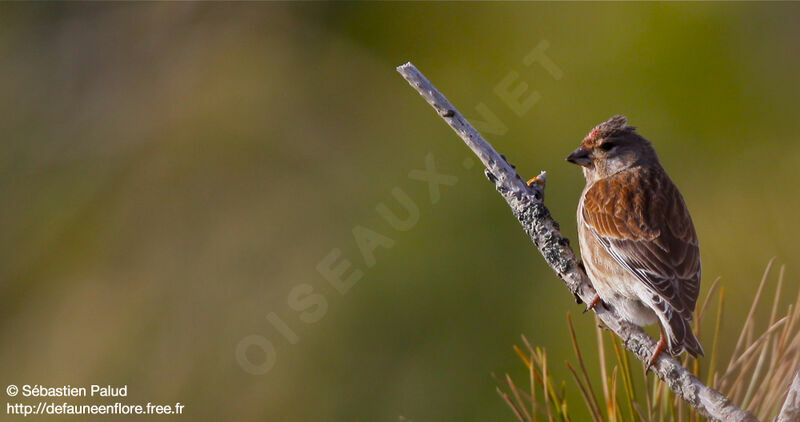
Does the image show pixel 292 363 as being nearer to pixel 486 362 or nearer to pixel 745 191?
pixel 486 362

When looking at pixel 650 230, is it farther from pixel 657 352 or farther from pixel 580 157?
pixel 657 352

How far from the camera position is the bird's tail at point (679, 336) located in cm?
238

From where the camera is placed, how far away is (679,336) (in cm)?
248

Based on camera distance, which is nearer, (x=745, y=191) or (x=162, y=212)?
(x=745, y=191)

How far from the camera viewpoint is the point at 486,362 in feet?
12.0

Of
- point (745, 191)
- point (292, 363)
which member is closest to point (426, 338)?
point (292, 363)

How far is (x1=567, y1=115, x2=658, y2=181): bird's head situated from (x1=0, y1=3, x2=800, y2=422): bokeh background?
0.61 ft

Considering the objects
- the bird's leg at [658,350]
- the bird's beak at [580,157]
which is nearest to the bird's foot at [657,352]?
the bird's leg at [658,350]

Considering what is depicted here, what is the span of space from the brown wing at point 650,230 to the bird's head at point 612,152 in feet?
0.21

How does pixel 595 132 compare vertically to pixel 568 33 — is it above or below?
below

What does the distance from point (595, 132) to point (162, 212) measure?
2435mm
